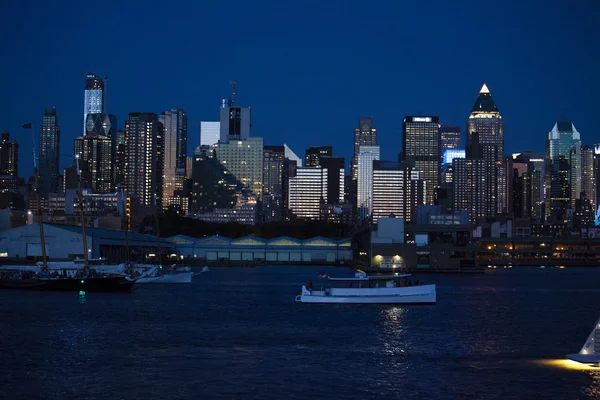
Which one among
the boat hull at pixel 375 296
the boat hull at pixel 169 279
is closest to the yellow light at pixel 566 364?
the boat hull at pixel 375 296

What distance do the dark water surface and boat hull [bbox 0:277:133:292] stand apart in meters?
8.36

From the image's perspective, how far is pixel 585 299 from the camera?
78562 millimetres

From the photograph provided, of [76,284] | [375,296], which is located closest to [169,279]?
[76,284]

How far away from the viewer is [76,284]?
255 ft

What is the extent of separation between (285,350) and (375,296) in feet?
84.0

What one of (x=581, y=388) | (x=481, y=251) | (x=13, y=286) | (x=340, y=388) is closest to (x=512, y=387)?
(x=581, y=388)

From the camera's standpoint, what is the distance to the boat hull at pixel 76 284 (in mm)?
77625

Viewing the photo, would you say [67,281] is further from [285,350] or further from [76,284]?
[285,350]

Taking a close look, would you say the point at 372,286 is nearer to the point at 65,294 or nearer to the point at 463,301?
the point at 463,301

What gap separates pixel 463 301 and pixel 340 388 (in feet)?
145

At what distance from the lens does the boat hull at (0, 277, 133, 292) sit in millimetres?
77625

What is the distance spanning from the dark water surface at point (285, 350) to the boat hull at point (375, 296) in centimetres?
→ 109

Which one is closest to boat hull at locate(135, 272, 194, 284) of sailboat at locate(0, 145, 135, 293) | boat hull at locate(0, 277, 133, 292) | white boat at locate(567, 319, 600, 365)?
sailboat at locate(0, 145, 135, 293)

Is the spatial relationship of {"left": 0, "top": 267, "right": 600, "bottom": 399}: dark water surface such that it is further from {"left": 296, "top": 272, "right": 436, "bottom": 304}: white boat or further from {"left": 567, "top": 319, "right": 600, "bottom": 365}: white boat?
{"left": 296, "top": 272, "right": 436, "bottom": 304}: white boat
